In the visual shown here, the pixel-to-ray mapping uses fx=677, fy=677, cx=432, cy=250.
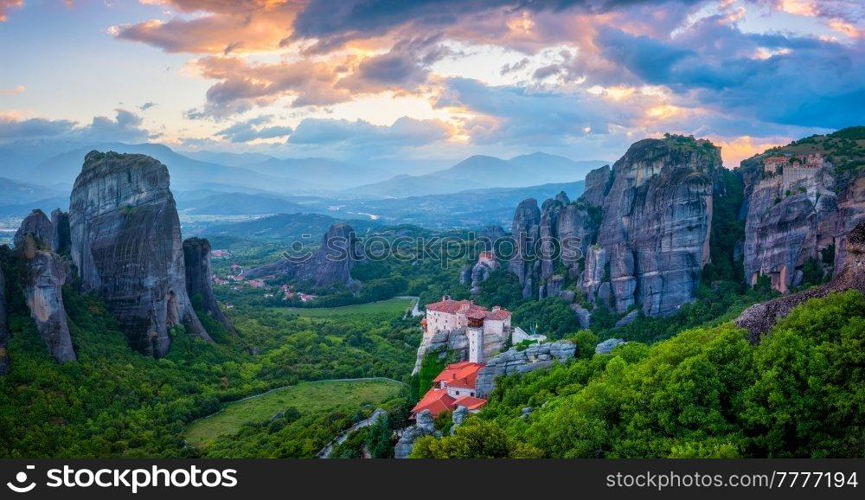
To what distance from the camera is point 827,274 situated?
4466 centimetres

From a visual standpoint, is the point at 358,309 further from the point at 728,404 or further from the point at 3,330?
the point at 728,404

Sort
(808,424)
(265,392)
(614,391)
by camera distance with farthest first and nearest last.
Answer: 1. (265,392)
2. (614,391)
3. (808,424)

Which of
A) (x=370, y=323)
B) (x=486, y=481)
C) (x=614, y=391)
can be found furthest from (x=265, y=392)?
(x=486, y=481)

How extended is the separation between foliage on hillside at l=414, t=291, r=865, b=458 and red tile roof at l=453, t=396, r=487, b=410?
346 inches

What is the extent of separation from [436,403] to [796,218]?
1277 inches

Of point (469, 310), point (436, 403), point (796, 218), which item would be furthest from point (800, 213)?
point (436, 403)

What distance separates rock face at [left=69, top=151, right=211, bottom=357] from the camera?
5091cm

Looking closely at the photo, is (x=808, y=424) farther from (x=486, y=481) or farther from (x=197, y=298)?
(x=197, y=298)

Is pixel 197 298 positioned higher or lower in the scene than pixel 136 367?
higher

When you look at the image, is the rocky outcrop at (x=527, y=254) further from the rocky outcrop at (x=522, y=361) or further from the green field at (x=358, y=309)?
the rocky outcrop at (x=522, y=361)

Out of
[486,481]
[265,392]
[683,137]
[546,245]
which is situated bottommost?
[265,392]

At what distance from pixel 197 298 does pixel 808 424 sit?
52840 millimetres

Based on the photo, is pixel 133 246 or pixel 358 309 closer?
pixel 133 246

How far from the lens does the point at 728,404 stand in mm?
18656
